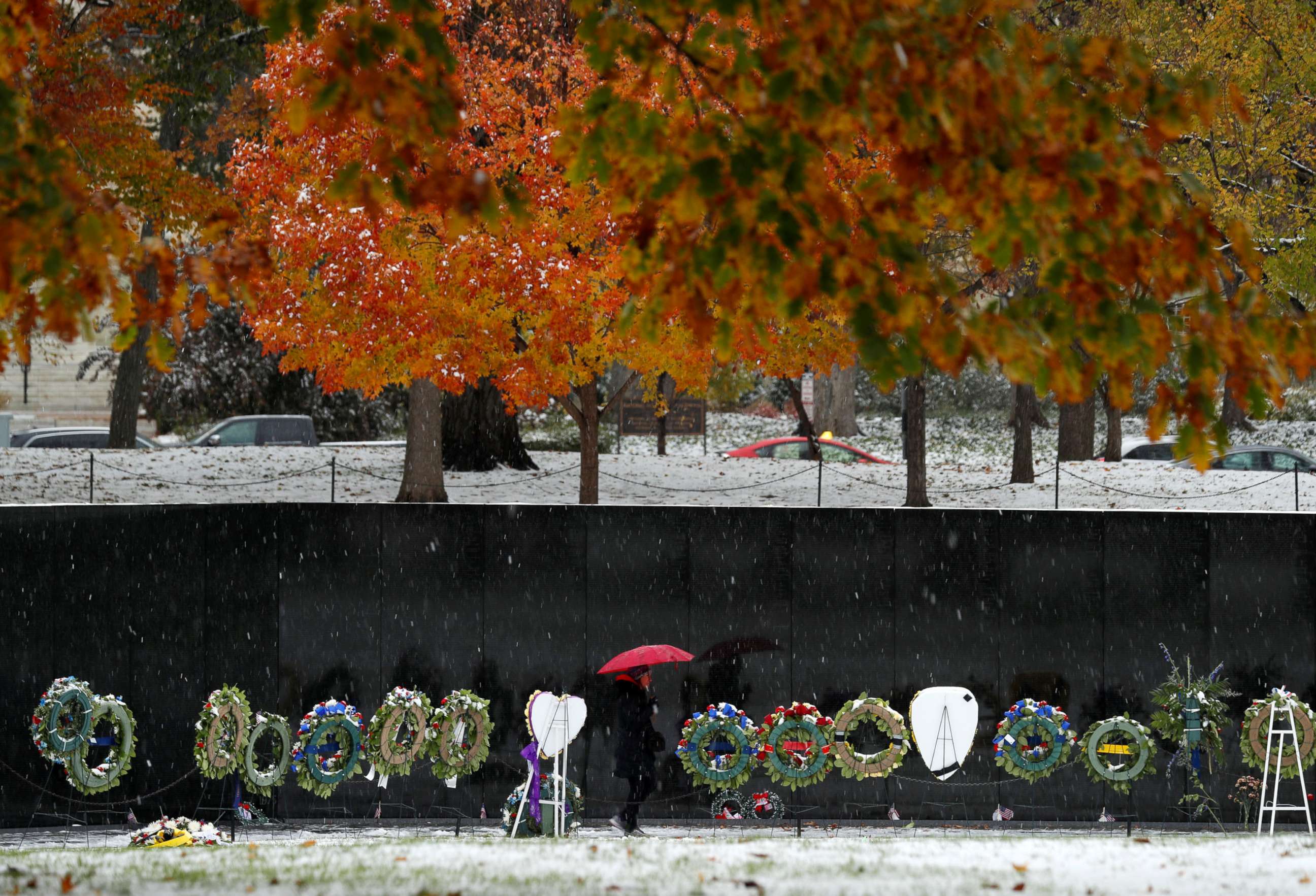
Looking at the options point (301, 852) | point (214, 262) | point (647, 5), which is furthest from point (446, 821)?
point (647, 5)

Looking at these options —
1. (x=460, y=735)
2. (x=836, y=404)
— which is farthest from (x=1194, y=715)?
(x=836, y=404)

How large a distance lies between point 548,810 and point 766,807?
215 centimetres

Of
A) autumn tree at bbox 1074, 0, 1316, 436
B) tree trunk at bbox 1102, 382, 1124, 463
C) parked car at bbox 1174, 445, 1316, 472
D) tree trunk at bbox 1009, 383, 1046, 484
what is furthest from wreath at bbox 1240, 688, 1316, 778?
tree trunk at bbox 1102, 382, 1124, 463

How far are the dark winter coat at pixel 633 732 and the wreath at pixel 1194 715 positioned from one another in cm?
473

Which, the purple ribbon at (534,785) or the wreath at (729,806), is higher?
the purple ribbon at (534,785)

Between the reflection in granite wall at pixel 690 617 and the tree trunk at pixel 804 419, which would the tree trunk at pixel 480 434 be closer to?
the tree trunk at pixel 804 419

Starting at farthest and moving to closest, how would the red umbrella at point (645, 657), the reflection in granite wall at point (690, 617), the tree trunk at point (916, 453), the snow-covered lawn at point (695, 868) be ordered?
the tree trunk at point (916, 453) → the reflection in granite wall at point (690, 617) → the red umbrella at point (645, 657) → the snow-covered lawn at point (695, 868)

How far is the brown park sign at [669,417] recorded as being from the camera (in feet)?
102

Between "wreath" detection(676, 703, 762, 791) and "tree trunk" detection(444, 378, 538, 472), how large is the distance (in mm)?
12455

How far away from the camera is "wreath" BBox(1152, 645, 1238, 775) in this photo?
13023mm

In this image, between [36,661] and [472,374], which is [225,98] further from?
[36,661]

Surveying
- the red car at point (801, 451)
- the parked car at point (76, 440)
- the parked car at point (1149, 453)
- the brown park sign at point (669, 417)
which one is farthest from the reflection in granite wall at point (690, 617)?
the parked car at point (1149, 453)

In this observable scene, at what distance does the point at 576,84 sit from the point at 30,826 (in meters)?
10.7

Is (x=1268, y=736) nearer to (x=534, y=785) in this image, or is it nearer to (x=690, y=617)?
(x=690, y=617)
